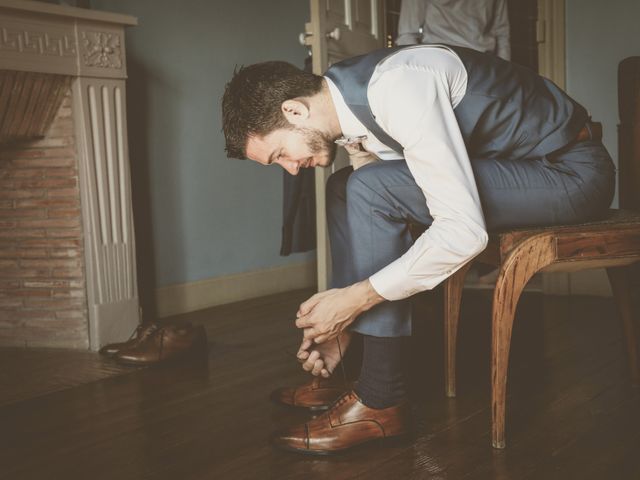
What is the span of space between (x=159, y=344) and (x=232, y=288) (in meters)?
1.12

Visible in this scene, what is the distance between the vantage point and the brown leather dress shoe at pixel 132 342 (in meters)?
2.27

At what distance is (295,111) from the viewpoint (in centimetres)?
143

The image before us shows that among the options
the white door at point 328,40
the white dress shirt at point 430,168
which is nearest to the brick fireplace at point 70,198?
the white door at point 328,40

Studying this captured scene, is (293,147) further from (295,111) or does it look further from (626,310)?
(626,310)

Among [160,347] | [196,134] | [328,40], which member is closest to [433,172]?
[160,347]

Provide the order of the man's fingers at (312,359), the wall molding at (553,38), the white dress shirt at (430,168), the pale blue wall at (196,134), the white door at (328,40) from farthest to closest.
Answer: the wall molding at (553,38) → the pale blue wall at (196,134) → the white door at (328,40) → the man's fingers at (312,359) → the white dress shirt at (430,168)

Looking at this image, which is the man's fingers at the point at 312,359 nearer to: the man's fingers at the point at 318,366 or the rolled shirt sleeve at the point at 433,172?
the man's fingers at the point at 318,366

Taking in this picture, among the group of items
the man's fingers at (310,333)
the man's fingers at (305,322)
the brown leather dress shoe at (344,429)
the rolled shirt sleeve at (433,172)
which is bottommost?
the brown leather dress shoe at (344,429)

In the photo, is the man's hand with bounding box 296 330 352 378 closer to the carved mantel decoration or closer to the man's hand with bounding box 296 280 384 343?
the man's hand with bounding box 296 280 384 343

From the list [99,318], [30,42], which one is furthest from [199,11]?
[99,318]

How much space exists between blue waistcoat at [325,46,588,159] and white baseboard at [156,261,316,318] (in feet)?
5.79

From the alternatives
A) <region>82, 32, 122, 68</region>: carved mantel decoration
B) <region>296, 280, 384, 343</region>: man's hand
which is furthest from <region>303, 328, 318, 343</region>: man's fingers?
<region>82, 32, 122, 68</region>: carved mantel decoration

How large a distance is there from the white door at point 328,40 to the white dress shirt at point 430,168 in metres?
1.28

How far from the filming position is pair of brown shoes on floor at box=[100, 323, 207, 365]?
2.21m
